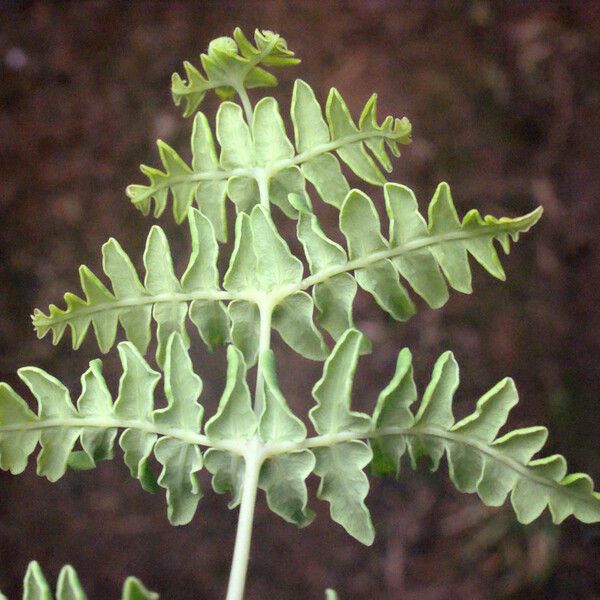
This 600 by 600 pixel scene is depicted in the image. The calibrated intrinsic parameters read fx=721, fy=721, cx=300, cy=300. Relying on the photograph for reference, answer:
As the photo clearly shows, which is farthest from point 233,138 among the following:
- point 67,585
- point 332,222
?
point 332,222

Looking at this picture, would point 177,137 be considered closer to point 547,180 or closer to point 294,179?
point 547,180

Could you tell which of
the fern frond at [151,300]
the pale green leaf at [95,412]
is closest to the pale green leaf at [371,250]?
the fern frond at [151,300]

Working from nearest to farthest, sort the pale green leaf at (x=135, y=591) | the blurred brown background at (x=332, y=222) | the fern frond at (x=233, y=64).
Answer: the pale green leaf at (x=135, y=591)
the fern frond at (x=233, y=64)
the blurred brown background at (x=332, y=222)

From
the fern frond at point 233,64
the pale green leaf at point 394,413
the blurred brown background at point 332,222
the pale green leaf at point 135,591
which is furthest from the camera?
the blurred brown background at point 332,222

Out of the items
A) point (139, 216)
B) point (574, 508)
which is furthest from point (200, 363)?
point (574, 508)

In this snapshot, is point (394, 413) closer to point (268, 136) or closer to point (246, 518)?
point (246, 518)

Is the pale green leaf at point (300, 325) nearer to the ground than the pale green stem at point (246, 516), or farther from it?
farther from it

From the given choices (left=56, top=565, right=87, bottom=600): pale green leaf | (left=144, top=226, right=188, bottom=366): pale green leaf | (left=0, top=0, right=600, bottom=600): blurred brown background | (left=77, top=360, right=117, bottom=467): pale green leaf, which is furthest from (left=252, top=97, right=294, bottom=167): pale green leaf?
(left=0, top=0, right=600, bottom=600): blurred brown background

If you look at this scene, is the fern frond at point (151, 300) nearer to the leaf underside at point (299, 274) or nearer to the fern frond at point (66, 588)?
the leaf underside at point (299, 274)
